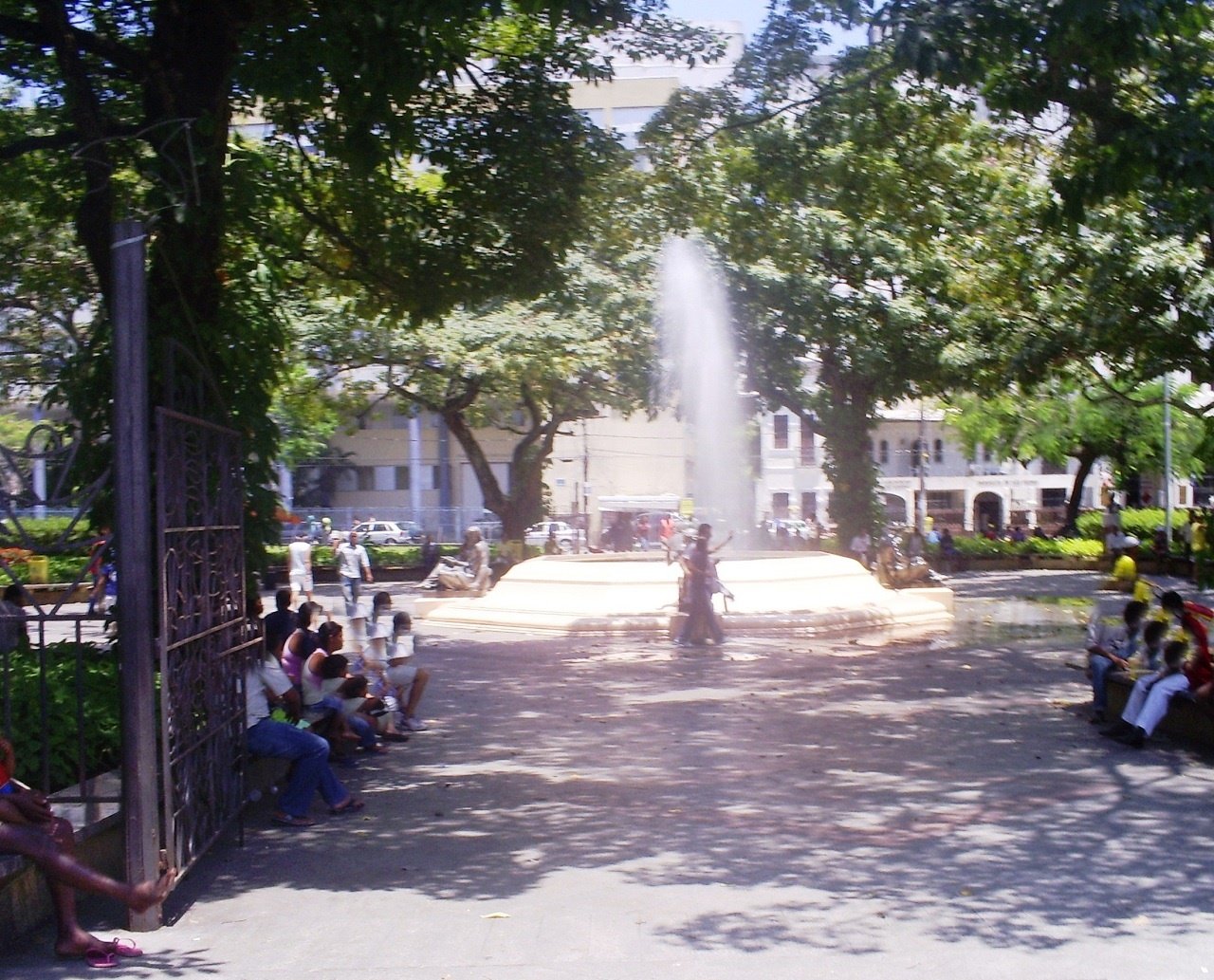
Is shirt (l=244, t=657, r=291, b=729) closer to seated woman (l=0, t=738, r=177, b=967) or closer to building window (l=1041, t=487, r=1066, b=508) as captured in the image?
seated woman (l=0, t=738, r=177, b=967)

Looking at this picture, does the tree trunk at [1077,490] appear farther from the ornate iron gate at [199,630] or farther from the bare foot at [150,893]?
the bare foot at [150,893]

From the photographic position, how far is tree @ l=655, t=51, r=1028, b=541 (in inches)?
617

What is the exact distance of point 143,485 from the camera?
6230 mm

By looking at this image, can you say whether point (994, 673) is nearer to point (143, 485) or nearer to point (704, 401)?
point (143, 485)

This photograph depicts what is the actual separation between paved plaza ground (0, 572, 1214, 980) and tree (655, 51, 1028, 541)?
6.44m

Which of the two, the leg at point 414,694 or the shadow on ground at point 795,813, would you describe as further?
the leg at point 414,694

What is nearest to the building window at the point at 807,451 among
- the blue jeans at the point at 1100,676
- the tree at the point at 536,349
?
the tree at the point at 536,349

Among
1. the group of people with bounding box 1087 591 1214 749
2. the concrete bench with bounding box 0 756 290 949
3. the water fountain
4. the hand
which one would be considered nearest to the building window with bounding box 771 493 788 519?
the water fountain

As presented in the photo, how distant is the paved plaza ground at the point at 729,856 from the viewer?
5.83 meters

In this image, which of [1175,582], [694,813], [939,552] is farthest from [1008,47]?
[939,552]

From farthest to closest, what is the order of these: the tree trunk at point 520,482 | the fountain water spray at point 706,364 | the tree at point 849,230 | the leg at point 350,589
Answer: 1. the tree trunk at point 520,482
2. the fountain water spray at point 706,364
3. the leg at point 350,589
4. the tree at point 849,230

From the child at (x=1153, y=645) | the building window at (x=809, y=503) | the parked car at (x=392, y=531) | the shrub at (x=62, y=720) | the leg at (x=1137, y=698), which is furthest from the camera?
the building window at (x=809, y=503)

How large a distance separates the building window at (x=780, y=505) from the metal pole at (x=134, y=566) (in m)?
59.8

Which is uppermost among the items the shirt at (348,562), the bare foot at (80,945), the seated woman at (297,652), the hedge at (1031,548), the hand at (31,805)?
the shirt at (348,562)
